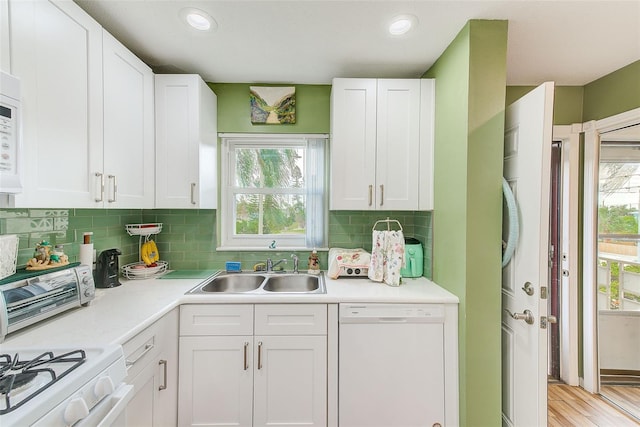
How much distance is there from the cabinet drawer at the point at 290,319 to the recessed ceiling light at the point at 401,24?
1.68 metres

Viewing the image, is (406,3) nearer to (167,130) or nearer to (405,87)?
(405,87)

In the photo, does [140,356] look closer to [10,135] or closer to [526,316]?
[10,135]

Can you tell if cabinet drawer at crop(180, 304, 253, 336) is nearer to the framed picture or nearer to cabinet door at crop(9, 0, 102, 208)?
cabinet door at crop(9, 0, 102, 208)

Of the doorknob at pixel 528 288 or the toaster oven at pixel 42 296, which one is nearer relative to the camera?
the toaster oven at pixel 42 296

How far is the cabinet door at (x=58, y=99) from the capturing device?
1040mm

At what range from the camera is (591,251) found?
7.05 ft

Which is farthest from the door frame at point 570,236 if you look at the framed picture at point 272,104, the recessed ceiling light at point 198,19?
the recessed ceiling light at point 198,19

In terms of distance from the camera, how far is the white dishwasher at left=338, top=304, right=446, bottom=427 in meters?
1.61

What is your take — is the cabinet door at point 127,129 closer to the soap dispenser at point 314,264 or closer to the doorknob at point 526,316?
the soap dispenser at point 314,264

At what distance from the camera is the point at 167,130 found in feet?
6.27

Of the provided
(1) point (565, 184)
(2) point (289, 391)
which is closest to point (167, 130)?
(2) point (289, 391)

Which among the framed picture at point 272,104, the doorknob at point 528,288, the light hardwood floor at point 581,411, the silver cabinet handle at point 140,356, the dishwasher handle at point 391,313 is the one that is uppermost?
the framed picture at point 272,104

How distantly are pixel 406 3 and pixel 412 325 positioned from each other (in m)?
1.76

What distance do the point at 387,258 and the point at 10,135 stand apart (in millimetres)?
1922
